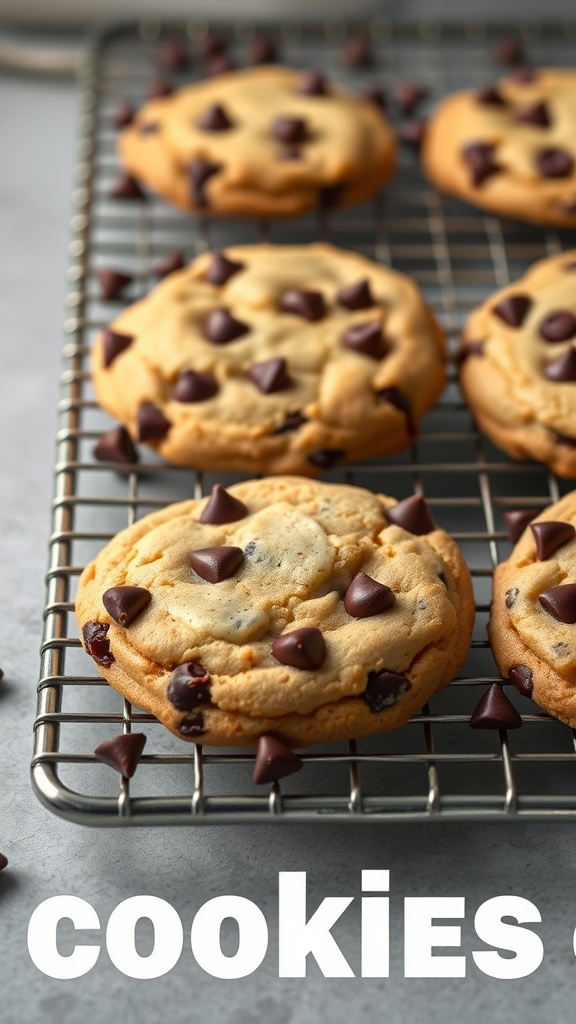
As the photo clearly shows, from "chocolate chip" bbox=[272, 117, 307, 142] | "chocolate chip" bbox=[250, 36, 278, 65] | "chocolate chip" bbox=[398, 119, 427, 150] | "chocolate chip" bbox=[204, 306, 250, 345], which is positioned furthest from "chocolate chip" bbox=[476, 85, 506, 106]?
"chocolate chip" bbox=[204, 306, 250, 345]

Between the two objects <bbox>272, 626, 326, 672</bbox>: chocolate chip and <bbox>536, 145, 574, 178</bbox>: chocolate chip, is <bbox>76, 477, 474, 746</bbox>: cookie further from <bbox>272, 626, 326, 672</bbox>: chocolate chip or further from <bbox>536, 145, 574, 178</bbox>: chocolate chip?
<bbox>536, 145, 574, 178</bbox>: chocolate chip

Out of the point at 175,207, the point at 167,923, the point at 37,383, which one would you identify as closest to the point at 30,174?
the point at 175,207

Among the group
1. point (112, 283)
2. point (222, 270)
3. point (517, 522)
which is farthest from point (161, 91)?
point (517, 522)

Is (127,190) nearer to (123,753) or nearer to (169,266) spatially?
(169,266)

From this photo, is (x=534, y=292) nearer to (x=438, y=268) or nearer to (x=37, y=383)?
(x=438, y=268)

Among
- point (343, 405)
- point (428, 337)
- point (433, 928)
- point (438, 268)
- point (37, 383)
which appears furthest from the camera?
point (438, 268)

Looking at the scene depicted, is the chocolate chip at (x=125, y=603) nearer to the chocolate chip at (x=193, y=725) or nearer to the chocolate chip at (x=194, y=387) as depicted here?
the chocolate chip at (x=193, y=725)
